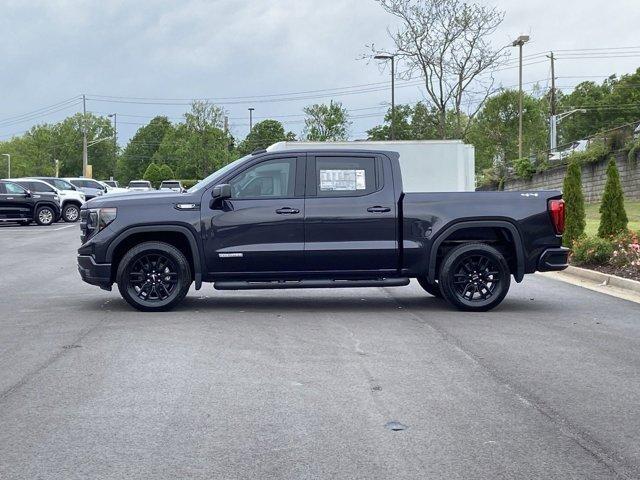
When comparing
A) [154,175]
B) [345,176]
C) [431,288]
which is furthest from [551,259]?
[154,175]

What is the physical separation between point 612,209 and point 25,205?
79.9 feet

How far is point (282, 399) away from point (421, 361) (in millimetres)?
1827

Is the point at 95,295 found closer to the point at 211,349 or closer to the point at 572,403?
the point at 211,349

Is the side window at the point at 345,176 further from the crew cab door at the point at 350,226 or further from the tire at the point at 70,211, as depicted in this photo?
the tire at the point at 70,211

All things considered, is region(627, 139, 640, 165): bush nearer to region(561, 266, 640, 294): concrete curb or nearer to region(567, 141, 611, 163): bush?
region(567, 141, 611, 163): bush

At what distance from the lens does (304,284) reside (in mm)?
10797

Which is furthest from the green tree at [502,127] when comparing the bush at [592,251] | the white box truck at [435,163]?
the bush at [592,251]

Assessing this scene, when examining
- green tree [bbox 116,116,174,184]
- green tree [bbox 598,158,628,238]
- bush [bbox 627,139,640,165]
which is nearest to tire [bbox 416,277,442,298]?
green tree [bbox 598,158,628,238]

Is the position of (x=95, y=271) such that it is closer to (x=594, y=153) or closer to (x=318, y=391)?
(x=318, y=391)

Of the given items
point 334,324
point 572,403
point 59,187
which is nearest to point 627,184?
point 59,187

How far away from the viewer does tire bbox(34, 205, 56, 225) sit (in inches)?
1367

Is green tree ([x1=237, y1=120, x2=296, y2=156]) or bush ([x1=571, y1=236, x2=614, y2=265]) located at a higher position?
green tree ([x1=237, y1=120, x2=296, y2=156])

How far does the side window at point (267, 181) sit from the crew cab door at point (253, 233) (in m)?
0.01

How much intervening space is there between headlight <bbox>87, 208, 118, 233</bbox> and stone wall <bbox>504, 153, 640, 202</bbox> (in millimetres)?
27779
